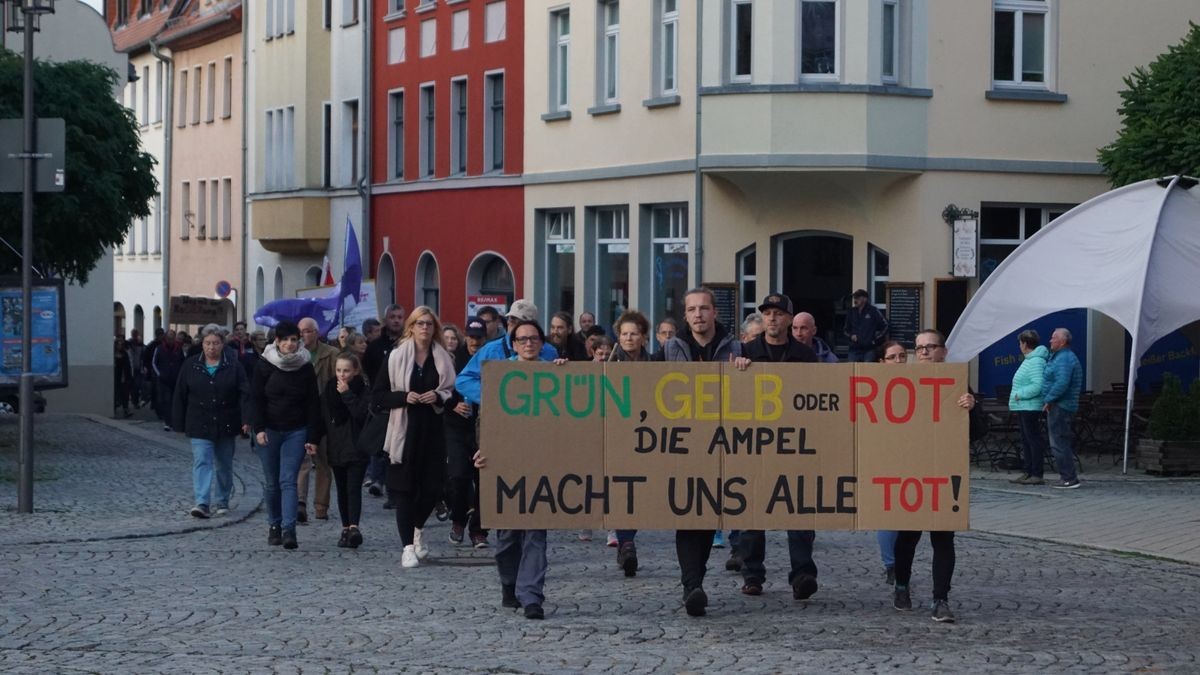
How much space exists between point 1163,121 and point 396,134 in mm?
21350

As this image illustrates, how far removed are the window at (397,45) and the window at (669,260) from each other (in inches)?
474

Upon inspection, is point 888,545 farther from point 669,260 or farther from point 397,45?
point 397,45

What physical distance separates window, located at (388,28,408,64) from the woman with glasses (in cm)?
2984

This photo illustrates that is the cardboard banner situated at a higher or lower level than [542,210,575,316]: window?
lower

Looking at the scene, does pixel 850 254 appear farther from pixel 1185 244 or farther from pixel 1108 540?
pixel 1108 540

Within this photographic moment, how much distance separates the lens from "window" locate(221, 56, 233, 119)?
2222 inches

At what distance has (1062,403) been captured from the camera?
22.7 m

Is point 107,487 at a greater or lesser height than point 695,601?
lesser

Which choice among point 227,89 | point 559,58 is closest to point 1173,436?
point 559,58

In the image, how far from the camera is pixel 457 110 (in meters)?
41.2

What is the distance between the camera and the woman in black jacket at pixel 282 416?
16.1 m

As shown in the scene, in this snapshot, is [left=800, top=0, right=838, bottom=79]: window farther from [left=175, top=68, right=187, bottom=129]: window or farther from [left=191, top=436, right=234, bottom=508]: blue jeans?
[left=175, top=68, right=187, bottom=129]: window

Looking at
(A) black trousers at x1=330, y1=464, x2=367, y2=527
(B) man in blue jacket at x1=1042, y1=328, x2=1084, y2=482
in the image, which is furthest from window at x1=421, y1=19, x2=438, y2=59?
(A) black trousers at x1=330, y1=464, x2=367, y2=527

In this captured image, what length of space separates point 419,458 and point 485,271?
2613 centimetres
